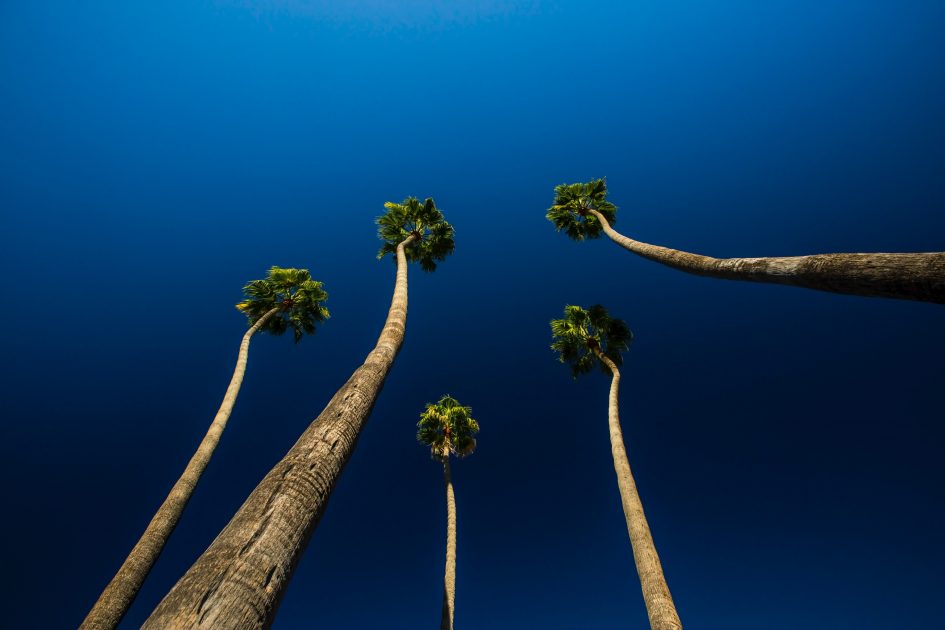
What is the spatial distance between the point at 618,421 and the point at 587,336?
598 cm

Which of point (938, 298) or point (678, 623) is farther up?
point (938, 298)

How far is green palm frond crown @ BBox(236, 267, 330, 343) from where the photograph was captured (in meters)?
19.8

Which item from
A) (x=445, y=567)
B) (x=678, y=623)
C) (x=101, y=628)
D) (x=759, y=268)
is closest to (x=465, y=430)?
(x=445, y=567)

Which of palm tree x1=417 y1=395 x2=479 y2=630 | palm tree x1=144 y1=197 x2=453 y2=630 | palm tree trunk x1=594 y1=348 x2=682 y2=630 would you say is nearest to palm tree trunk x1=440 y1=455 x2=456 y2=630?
palm tree x1=417 y1=395 x2=479 y2=630

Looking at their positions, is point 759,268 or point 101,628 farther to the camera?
point 101,628

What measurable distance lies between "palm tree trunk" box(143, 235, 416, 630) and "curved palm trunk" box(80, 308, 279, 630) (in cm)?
799

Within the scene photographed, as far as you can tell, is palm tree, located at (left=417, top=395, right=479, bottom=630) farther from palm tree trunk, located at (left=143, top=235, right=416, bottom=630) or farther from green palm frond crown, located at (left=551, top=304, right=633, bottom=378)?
palm tree trunk, located at (left=143, top=235, right=416, bottom=630)

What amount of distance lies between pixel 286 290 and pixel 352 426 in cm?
1814

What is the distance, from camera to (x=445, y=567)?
1706cm

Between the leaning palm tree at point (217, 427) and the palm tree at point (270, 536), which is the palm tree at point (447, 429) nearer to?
the leaning palm tree at point (217, 427)

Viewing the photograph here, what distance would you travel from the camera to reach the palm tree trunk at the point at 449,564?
48.8 ft

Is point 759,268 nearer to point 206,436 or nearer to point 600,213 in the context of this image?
point 600,213

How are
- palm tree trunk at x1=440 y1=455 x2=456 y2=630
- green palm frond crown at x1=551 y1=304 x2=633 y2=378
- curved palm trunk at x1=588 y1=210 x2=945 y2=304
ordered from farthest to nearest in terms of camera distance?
green palm frond crown at x1=551 y1=304 x2=633 y2=378, palm tree trunk at x1=440 y1=455 x2=456 y2=630, curved palm trunk at x1=588 y1=210 x2=945 y2=304

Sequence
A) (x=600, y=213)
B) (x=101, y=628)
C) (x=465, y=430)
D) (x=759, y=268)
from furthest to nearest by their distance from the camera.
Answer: (x=465, y=430), (x=600, y=213), (x=101, y=628), (x=759, y=268)
